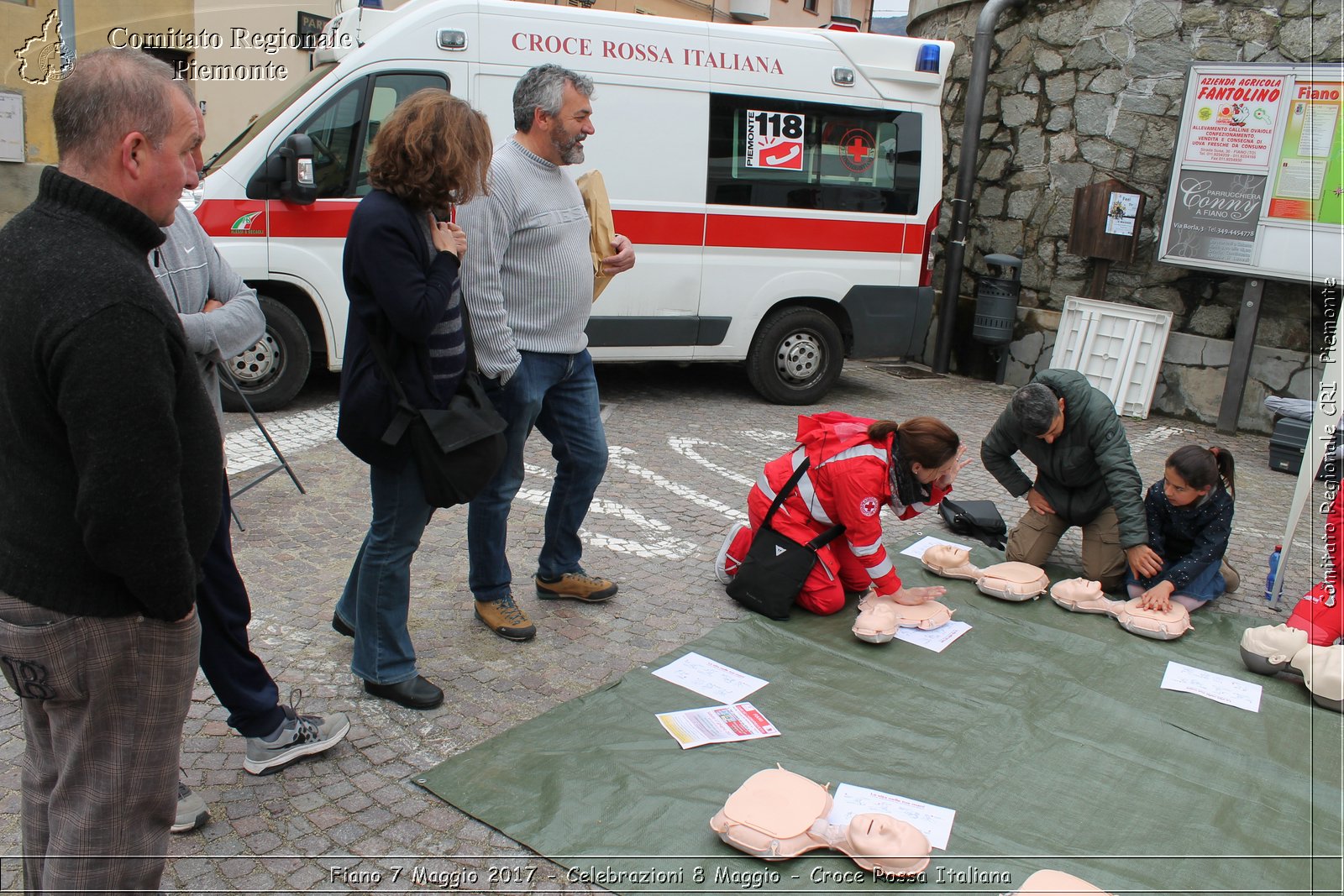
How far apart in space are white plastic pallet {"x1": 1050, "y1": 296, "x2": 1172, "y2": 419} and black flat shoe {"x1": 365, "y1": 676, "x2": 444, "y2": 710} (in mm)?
7016

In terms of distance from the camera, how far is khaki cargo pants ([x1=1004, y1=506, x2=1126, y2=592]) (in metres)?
4.71

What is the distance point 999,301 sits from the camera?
9.24 meters

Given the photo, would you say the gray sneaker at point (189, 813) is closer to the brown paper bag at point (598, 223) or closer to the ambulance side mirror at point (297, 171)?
the brown paper bag at point (598, 223)

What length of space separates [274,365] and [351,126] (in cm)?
162

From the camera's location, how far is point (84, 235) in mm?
1612

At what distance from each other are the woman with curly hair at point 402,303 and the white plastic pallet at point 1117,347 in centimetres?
707

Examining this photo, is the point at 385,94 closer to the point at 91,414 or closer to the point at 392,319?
the point at 392,319

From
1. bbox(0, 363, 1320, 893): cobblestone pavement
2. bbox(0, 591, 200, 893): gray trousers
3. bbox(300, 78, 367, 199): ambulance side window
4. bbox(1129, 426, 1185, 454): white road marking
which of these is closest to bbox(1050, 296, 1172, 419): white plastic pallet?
bbox(1129, 426, 1185, 454): white road marking

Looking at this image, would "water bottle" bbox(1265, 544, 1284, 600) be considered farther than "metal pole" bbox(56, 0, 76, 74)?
No

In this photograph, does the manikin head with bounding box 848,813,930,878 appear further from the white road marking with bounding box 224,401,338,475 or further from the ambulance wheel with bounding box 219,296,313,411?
the ambulance wheel with bounding box 219,296,313,411

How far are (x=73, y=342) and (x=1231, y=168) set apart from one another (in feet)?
28.1

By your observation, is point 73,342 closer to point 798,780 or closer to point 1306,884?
point 798,780

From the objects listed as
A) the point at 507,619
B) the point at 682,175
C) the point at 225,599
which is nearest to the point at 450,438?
the point at 225,599

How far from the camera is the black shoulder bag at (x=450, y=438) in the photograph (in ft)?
9.45
